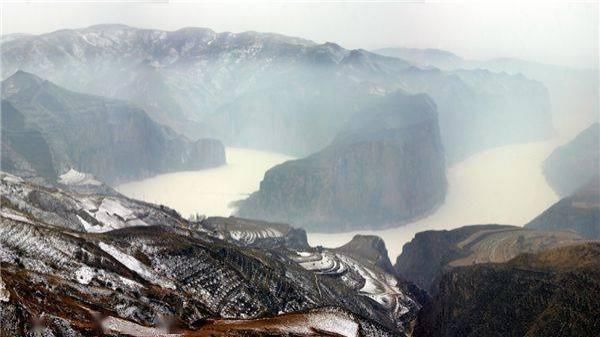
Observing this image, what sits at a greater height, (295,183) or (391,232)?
(295,183)

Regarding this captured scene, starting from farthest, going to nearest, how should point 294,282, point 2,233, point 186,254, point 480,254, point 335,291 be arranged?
1. point 480,254
2. point 335,291
3. point 294,282
4. point 186,254
5. point 2,233

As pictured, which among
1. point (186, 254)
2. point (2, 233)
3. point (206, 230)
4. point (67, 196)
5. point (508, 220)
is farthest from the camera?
point (508, 220)

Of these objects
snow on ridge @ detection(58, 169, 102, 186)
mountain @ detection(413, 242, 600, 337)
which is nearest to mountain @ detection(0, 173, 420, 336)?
mountain @ detection(413, 242, 600, 337)

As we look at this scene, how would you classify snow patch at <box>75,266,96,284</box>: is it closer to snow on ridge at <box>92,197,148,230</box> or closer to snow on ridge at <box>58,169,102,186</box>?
snow on ridge at <box>92,197,148,230</box>

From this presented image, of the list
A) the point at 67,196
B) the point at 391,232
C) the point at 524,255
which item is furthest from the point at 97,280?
the point at 391,232

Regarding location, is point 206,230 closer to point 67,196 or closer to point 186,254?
point 67,196

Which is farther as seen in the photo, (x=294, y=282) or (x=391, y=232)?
(x=391, y=232)

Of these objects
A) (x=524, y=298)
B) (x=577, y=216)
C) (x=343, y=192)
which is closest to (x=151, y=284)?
(x=524, y=298)

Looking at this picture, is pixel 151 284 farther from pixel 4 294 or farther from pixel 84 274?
pixel 4 294
